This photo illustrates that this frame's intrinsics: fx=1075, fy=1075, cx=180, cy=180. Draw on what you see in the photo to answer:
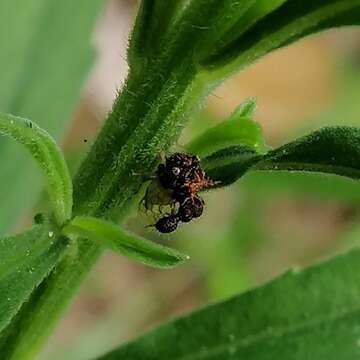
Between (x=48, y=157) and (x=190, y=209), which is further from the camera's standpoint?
(x=190, y=209)

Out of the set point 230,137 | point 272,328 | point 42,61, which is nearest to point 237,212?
point 42,61

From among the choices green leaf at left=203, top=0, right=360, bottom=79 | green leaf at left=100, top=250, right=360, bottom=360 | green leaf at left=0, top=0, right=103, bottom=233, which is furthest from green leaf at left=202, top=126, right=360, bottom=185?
green leaf at left=0, top=0, right=103, bottom=233

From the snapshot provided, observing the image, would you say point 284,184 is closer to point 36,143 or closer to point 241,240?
point 241,240

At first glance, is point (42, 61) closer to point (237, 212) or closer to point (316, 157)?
point (316, 157)

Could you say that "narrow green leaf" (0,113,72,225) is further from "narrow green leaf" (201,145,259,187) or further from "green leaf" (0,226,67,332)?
"narrow green leaf" (201,145,259,187)

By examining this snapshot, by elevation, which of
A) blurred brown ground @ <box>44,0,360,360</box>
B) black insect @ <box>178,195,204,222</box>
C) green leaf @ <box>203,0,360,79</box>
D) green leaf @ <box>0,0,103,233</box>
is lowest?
blurred brown ground @ <box>44,0,360,360</box>

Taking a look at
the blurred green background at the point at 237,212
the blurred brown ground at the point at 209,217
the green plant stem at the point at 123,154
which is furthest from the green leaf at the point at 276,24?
the blurred brown ground at the point at 209,217

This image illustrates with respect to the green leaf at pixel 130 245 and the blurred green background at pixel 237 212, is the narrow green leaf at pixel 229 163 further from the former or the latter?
the blurred green background at pixel 237 212
